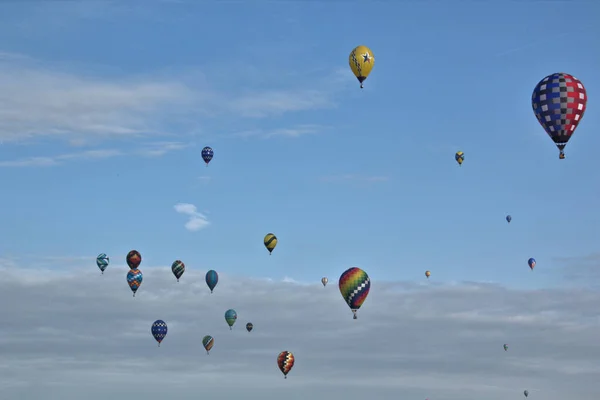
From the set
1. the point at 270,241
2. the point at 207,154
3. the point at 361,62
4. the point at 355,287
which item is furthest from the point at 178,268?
the point at 361,62

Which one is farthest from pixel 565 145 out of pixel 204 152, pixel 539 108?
pixel 204 152

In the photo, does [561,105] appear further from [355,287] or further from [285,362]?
[285,362]

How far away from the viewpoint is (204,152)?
494ft

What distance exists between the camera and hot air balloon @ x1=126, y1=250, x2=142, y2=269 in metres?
157

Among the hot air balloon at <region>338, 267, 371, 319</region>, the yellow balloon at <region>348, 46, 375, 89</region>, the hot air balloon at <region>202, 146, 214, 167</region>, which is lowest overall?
the hot air balloon at <region>338, 267, 371, 319</region>

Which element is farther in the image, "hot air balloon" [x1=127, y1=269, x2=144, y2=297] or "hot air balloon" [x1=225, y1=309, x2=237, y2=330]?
"hot air balloon" [x1=225, y1=309, x2=237, y2=330]

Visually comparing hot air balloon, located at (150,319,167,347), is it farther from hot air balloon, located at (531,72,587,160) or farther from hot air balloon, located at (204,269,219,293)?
hot air balloon, located at (531,72,587,160)

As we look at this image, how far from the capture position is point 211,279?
160875mm

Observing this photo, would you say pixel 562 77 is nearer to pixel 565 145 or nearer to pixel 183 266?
pixel 565 145

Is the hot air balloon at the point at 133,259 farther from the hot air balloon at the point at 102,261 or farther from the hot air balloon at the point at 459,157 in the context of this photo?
the hot air balloon at the point at 459,157

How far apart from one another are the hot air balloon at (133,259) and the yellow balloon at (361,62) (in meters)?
53.7

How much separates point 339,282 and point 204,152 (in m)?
37.8

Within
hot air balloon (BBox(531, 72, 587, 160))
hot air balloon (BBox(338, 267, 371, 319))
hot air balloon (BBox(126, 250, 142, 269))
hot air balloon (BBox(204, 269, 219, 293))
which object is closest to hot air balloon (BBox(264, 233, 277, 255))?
hot air balloon (BBox(204, 269, 219, 293))

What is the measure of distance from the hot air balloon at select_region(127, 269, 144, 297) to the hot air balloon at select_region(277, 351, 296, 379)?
80.8 ft
